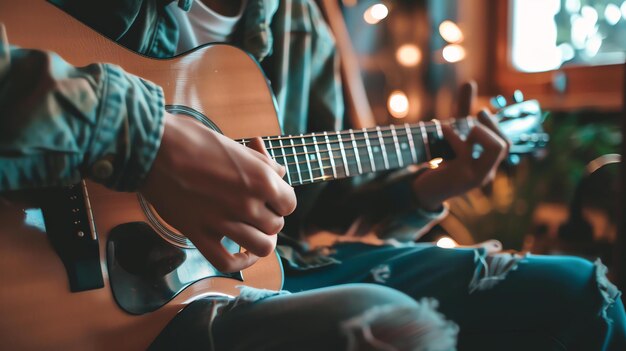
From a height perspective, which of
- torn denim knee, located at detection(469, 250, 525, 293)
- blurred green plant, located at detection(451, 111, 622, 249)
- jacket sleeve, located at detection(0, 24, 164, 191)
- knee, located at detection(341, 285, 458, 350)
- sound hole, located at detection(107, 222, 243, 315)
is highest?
jacket sleeve, located at detection(0, 24, 164, 191)

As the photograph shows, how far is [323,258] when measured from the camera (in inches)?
34.1

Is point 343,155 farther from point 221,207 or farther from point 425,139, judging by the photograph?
point 221,207

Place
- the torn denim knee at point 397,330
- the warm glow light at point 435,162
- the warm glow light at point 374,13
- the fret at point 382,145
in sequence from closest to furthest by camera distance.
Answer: the torn denim knee at point 397,330 < the fret at point 382,145 < the warm glow light at point 435,162 < the warm glow light at point 374,13

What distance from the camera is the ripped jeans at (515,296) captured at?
72 centimetres

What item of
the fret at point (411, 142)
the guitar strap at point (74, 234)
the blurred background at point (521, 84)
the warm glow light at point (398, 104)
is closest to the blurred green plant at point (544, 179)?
the blurred background at point (521, 84)

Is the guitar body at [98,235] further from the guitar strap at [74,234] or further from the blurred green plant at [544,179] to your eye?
the blurred green plant at [544,179]

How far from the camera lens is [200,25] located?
0.84 meters

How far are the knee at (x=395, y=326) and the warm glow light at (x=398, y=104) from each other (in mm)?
1654

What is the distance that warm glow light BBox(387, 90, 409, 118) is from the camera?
6.84 feet

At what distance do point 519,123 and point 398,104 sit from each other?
0.95 m

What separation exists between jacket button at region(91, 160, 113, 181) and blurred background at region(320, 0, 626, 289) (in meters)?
0.87

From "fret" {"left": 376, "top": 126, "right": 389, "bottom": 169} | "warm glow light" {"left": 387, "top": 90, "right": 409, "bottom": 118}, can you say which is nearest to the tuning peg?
"fret" {"left": 376, "top": 126, "right": 389, "bottom": 169}

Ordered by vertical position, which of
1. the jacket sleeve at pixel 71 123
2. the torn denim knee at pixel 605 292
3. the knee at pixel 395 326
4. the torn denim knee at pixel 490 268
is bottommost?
the torn denim knee at pixel 605 292

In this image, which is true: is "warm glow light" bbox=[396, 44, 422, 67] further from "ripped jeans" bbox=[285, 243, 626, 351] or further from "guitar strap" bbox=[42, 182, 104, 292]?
"guitar strap" bbox=[42, 182, 104, 292]
